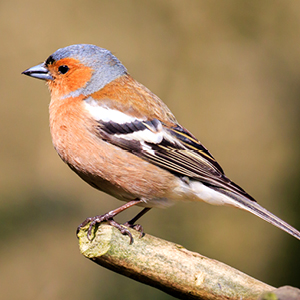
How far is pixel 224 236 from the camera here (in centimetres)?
483

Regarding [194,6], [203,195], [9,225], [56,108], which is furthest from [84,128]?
[194,6]

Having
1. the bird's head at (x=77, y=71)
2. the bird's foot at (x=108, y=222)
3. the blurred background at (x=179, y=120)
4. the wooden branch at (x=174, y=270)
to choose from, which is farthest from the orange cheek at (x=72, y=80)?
the blurred background at (x=179, y=120)

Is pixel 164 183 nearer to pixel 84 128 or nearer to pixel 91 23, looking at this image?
pixel 84 128

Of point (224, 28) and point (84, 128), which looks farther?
point (224, 28)

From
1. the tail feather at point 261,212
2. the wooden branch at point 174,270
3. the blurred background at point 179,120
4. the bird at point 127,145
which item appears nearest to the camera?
the wooden branch at point 174,270

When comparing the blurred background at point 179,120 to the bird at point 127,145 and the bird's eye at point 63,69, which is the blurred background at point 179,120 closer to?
the bird at point 127,145

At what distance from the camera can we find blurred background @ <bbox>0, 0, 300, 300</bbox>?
453 centimetres

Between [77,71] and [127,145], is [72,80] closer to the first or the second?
[77,71]

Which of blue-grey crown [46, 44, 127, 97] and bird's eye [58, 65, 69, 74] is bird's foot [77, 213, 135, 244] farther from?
bird's eye [58, 65, 69, 74]

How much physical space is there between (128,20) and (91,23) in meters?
0.45

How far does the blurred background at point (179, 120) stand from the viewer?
4.53 metres

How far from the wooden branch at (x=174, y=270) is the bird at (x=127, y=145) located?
0.36 m

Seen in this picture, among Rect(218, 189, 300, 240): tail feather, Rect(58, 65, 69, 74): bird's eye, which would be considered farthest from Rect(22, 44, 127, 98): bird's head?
Rect(218, 189, 300, 240): tail feather

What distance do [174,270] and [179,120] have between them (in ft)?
10.0
